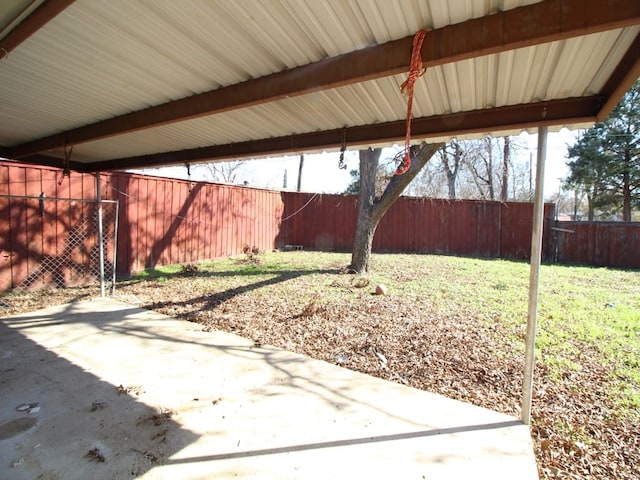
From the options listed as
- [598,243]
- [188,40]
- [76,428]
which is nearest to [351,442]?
[76,428]

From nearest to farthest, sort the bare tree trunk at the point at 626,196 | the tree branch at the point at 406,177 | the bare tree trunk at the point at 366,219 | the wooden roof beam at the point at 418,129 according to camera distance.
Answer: the wooden roof beam at the point at 418,129 → the tree branch at the point at 406,177 → the bare tree trunk at the point at 366,219 → the bare tree trunk at the point at 626,196

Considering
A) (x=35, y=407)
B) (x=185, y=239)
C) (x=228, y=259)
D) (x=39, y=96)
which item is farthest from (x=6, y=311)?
(x=228, y=259)

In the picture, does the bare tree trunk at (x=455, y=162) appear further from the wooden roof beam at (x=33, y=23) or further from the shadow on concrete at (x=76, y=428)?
the wooden roof beam at (x=33, y=23)

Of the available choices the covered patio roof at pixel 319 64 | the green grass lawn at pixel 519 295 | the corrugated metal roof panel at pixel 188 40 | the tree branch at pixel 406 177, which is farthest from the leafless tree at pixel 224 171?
the corrugated metal roof panel at pixel 188 40

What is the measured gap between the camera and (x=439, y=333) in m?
3.83

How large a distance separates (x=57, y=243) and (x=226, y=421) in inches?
207

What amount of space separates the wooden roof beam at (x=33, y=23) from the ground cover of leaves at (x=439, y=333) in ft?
9.98

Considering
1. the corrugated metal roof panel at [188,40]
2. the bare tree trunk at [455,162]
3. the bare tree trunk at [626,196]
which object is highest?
the bare tree trunk at [455,162]

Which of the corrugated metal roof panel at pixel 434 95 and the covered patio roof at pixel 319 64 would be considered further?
the corrugated metal roof panel at pixel 434 95

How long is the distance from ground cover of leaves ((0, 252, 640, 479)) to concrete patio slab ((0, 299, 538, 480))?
0.92 feet

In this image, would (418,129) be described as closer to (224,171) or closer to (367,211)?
(367,211)

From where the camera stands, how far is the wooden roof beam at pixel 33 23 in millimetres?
1371

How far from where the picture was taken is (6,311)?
4.41 meters

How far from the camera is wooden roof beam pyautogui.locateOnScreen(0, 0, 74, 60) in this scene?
4.50 ft
